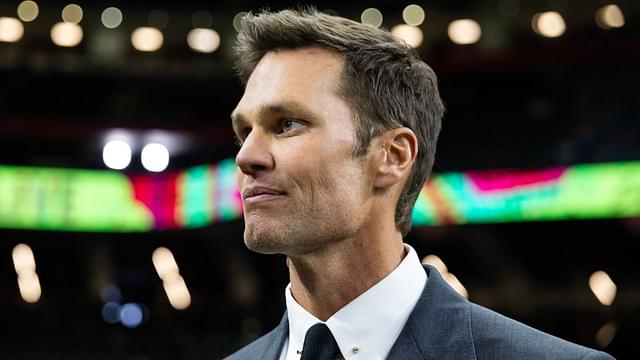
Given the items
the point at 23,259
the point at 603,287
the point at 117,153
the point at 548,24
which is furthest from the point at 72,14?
the point at 603,287

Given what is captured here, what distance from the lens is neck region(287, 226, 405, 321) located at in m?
2.64

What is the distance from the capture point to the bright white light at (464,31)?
26516 mm

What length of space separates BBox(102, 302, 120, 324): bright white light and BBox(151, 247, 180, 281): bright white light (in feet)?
5.92

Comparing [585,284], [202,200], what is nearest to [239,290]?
[202,200]

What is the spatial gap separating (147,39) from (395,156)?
88.6 feet

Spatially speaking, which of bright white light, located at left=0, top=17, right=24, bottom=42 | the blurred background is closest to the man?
the blurred background

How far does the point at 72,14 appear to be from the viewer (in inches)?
1141

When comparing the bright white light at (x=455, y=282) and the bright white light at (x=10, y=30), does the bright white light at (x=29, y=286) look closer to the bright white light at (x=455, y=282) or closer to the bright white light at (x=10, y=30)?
the bright white light at (x=10, y=30)

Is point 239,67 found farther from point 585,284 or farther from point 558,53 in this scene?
point 558,53

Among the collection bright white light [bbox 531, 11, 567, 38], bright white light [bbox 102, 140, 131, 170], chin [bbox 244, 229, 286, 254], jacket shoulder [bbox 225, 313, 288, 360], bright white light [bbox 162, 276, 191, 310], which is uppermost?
chin [bbox 244, 229, 286, 254]

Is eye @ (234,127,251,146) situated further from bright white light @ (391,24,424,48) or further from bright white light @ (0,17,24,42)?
bright white light @ (0,17,24,42)

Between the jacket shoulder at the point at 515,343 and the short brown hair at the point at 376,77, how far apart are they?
41 cm

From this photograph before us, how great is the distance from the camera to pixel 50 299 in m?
21.9

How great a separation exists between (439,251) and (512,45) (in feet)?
21.4
